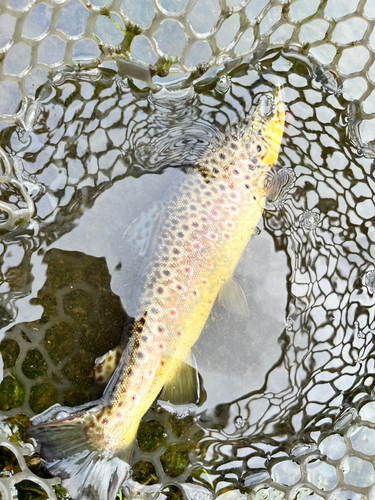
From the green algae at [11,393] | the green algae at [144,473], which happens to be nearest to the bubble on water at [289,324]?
the green algae at [144,473]

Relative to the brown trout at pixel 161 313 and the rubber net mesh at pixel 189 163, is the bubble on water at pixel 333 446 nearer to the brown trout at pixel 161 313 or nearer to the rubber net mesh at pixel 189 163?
the rubber net mesh at pixel 189 163

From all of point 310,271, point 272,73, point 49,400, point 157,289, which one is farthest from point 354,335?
point 49,400

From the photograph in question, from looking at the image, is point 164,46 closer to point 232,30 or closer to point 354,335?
point 232,30

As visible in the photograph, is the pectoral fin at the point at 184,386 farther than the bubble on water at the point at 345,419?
No

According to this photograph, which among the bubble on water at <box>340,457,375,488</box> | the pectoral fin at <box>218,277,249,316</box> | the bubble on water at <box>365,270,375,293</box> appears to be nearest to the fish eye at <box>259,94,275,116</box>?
the pectoral fin at <box>218,277,249,316</box>

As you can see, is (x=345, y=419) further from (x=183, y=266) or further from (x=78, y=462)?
(x=78, y=462)

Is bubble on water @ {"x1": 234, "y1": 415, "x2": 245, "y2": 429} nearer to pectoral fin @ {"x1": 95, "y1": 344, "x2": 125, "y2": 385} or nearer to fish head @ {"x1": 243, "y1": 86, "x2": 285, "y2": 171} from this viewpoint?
pectoral fin @ {"x1": 95, "y1": 344, "x2": 125, "y2": 385}
